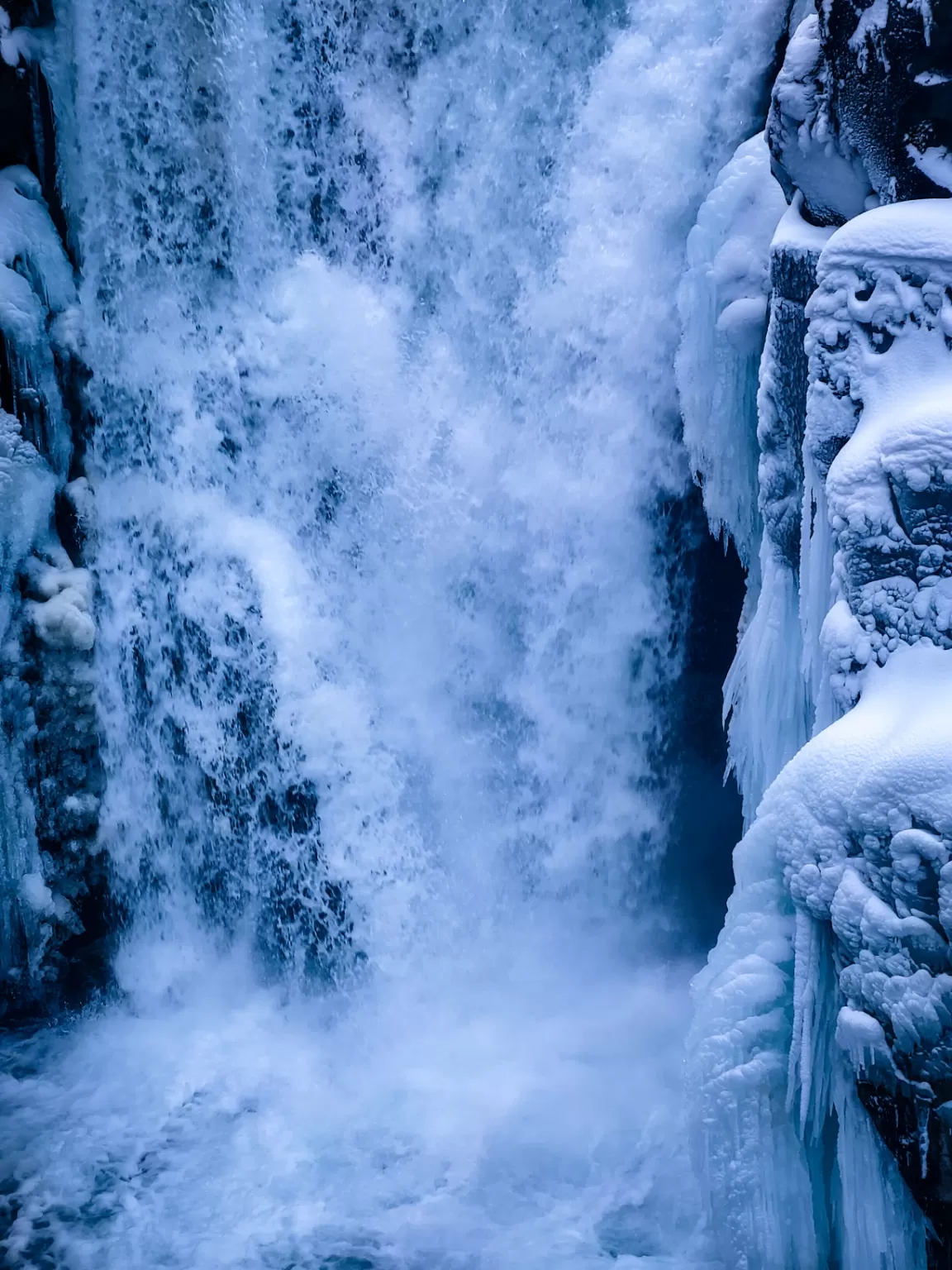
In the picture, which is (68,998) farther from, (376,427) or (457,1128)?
(376,427)

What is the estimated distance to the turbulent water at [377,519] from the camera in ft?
17.8

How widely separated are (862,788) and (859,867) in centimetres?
21

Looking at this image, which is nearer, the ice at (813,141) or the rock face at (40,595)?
the ice at (813,141)

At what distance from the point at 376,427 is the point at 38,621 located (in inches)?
83.5

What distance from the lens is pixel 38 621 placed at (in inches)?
215

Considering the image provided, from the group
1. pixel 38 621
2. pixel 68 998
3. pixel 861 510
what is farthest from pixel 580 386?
pixel 68 998

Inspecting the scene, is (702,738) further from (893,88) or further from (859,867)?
(893,88)

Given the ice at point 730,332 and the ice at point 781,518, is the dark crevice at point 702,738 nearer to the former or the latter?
the ice at point 730,332

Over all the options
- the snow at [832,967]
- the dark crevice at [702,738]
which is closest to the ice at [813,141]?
the snow at [832,967]

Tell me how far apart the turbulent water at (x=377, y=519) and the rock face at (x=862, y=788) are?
6.90ft

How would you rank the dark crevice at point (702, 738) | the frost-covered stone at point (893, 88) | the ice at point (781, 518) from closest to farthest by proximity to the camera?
the frost-covered stone at point (893, 88), the ice at point (781, 518), the dark crevice at point (702, 738)

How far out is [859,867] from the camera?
8.68 feet

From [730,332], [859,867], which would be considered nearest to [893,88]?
[730,332]

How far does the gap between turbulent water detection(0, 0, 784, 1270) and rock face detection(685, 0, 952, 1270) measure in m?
2.10
